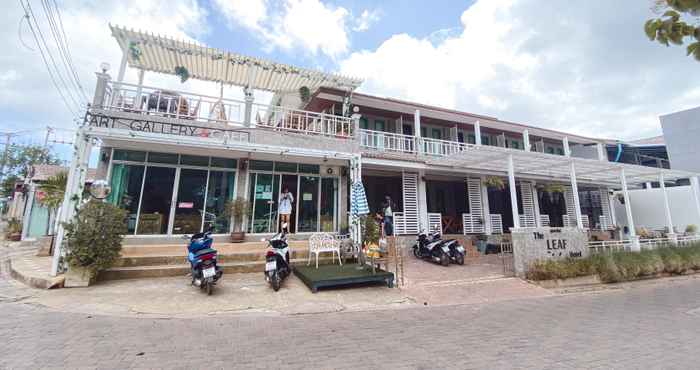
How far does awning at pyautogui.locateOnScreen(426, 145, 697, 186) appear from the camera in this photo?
27.0ft

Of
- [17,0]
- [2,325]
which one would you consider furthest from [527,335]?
[17,0]

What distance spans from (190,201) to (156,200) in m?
0.86

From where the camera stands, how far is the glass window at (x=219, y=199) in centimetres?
809

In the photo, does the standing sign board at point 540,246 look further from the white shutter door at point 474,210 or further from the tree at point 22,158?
the tree at point 22,158

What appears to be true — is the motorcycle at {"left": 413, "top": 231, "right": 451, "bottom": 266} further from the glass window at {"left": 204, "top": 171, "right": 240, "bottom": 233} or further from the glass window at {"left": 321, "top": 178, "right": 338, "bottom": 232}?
the glass window at {"left": 204, "top": 171, "right": 240, "bottom": 233}

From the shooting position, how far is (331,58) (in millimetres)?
10680

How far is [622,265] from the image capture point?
289 inches

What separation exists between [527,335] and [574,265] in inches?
185

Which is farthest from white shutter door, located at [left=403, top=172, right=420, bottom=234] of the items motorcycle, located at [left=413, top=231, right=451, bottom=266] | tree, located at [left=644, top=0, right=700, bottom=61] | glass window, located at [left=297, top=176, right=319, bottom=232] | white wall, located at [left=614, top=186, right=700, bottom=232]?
white wall, located at [left=614, top=186, right=700, bottom=232]

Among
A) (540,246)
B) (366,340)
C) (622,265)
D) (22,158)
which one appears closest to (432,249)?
(540,246)

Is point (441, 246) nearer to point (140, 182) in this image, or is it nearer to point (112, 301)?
point (112, 301)

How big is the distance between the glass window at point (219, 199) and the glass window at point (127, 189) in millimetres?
1803

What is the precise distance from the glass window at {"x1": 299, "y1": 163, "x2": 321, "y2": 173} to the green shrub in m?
4.91

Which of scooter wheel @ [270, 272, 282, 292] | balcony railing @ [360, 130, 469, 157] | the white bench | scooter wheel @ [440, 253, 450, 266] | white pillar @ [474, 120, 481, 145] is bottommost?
scooter wheel @ [270, 272, 282, 292]
